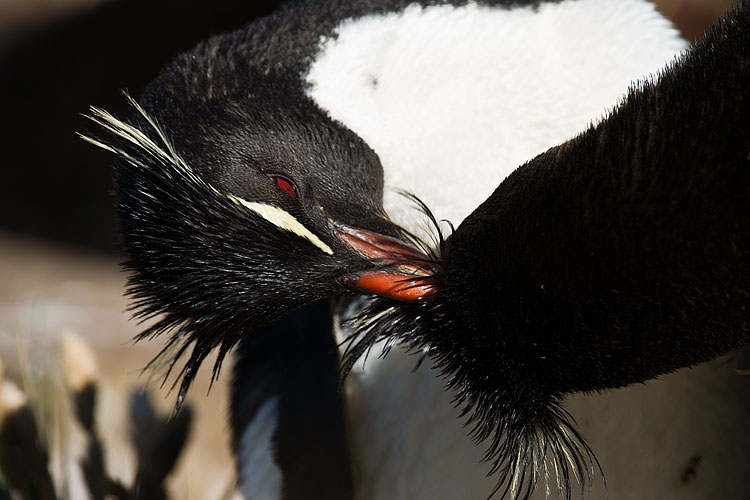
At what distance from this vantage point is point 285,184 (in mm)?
821

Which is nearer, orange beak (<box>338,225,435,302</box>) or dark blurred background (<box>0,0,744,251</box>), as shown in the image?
orange beak (<box>338,225,435,302</box>)

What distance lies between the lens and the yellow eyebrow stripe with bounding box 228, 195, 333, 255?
2.32ft

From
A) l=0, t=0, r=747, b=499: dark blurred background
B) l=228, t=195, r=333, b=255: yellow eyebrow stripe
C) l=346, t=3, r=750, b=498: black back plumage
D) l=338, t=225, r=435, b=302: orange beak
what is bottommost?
l=346, t=3, r=750, b=498: black back plumage

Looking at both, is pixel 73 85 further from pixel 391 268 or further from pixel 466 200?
pixel 391 268

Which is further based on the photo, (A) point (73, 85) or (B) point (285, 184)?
(A) point (73, 85)

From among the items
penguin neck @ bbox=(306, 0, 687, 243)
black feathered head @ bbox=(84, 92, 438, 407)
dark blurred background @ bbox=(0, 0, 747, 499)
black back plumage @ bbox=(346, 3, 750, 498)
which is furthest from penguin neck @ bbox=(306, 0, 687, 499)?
dark blurred background @ bbox=(0, 0, 747, 499)

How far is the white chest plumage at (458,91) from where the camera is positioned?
87 cm

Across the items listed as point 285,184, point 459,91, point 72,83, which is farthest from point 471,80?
point 72,83

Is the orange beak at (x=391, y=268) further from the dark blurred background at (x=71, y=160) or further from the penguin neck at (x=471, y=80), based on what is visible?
the dark blurred background at (x=71, y=160)

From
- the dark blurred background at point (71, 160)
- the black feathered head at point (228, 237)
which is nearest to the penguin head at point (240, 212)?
the black feathered head at point (228, 237)

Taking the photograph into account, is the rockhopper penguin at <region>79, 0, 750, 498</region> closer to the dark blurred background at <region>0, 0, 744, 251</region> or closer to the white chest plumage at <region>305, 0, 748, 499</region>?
the white chest plumage at <region>305, 0, 748, 499</region>

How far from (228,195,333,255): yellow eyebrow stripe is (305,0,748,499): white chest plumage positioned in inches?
6.0

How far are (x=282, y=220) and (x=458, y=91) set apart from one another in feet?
0.89

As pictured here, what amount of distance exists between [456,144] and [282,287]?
1.01 feet
